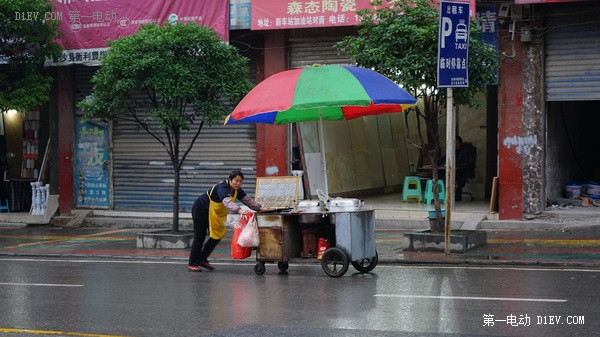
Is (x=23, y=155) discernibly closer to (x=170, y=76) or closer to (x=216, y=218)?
(x=170, y=76)

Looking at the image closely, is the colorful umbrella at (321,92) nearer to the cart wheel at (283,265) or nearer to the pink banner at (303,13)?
the cart wheel at (283,265)

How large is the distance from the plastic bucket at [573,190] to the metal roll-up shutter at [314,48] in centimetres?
564

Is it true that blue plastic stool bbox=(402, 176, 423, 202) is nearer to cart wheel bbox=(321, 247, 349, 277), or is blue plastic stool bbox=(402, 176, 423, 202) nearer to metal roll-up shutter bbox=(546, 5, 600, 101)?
metal roll-up shutter bbox=(546, 5, 600, 101)

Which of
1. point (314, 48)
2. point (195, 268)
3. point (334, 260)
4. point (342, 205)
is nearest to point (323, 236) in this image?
point (334, 260)

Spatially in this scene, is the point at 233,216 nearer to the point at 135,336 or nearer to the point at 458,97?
the point at 458,97

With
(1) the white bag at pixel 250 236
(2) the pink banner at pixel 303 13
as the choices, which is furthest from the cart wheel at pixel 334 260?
(2) the pink banner at pixel 303 13

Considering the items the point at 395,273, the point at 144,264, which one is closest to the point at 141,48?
the point at 144,264

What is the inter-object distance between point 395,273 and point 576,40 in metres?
7.64

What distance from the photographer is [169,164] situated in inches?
842

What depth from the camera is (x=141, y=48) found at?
1612 centimetres

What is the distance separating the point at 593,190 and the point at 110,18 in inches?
473

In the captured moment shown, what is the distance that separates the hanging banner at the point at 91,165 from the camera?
22.2 meters

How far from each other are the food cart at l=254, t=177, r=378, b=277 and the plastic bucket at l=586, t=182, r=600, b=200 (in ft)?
26.5

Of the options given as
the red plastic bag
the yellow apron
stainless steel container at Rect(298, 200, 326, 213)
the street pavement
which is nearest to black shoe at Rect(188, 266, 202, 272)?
the yellow apron
